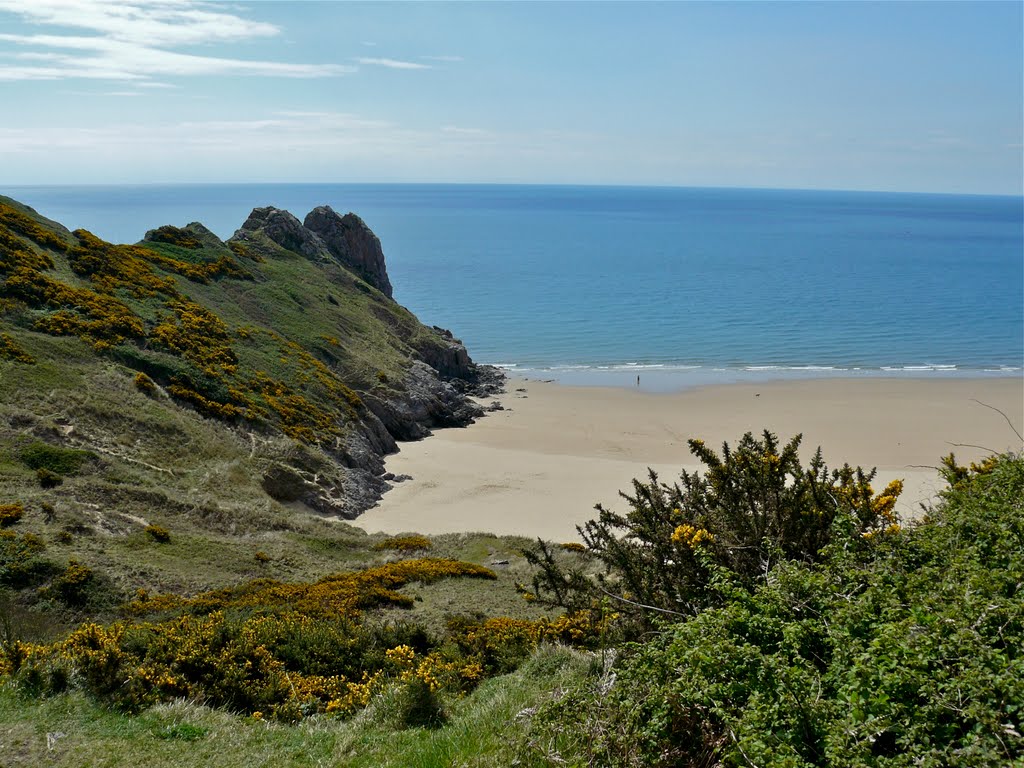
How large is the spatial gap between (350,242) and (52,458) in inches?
1581

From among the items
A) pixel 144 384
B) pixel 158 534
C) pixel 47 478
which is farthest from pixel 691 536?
pixel 144 384

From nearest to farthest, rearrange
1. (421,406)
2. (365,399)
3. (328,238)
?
(365,399) → (421,406) → (328,238)

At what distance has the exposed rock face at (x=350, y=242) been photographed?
5697 centimetres

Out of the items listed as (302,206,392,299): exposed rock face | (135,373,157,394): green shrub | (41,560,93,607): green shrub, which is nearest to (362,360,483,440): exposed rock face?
(135,373,157,394): green shrub

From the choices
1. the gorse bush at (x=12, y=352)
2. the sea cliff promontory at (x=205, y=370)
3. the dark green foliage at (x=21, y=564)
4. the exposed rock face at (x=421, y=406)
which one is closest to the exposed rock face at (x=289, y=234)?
the sea cliff promontory at (x=205, y=370)

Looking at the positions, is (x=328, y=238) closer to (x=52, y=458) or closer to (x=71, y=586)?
(x=52, y=458)

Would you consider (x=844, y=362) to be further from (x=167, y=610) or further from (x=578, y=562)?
(x=167, y=610)

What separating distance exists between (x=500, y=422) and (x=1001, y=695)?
3698 centimetres

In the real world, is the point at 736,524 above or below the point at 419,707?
above

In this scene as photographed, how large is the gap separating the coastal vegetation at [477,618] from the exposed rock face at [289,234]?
2830 cm

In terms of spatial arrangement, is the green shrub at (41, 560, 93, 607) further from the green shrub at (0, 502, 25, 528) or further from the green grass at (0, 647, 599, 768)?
the green grass at (0, 647, 599, 768)

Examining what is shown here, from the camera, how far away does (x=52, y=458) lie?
19328 millimetres

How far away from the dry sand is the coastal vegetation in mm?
5158

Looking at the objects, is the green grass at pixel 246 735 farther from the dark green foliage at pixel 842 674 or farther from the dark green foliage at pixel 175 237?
the dark green foliage at pixel 175 237
